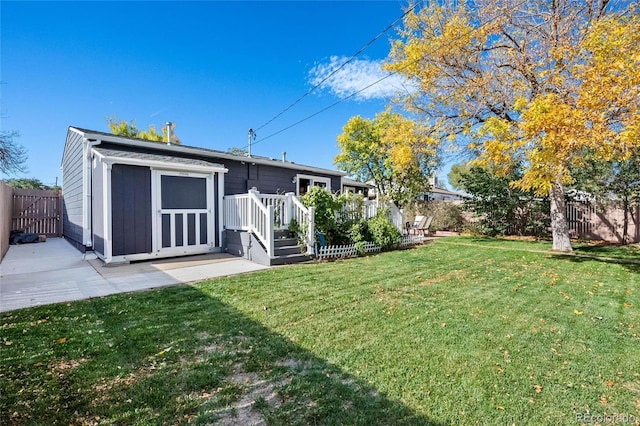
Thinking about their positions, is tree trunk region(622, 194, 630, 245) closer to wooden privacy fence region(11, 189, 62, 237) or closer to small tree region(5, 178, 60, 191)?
wooden privacy fence region(11, 189, 62, 237)

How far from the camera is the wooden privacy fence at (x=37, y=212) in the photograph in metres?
12.0

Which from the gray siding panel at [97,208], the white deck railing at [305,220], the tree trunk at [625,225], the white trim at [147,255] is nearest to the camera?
the white trim at [147,255]

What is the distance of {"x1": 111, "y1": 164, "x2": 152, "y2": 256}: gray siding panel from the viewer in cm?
673

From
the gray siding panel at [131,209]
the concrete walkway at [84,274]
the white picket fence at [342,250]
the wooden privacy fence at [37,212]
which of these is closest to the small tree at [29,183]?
the wooden privacy fence at [37,212]

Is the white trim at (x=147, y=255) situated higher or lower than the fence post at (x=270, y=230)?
lower

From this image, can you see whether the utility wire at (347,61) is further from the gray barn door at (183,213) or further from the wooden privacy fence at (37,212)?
the wooden privacy fence at (37,212)

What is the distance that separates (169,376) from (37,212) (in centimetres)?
1525

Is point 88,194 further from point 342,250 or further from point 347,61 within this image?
→ point 347,61

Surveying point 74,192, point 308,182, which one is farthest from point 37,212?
point 308,182

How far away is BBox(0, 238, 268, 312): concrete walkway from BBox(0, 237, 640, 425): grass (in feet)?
1.96

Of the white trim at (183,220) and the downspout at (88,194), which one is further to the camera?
the downspout at (88,194)

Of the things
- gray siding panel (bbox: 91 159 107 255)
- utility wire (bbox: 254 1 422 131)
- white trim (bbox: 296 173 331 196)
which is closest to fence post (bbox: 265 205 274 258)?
gray siding panel (bbox: 91 159 107 255)

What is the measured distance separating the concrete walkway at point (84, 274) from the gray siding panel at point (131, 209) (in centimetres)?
52

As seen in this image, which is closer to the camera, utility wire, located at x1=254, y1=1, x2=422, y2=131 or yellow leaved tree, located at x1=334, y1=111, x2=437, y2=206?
utility wire, located at x1=254, y1=1, x2=422, y2=131
